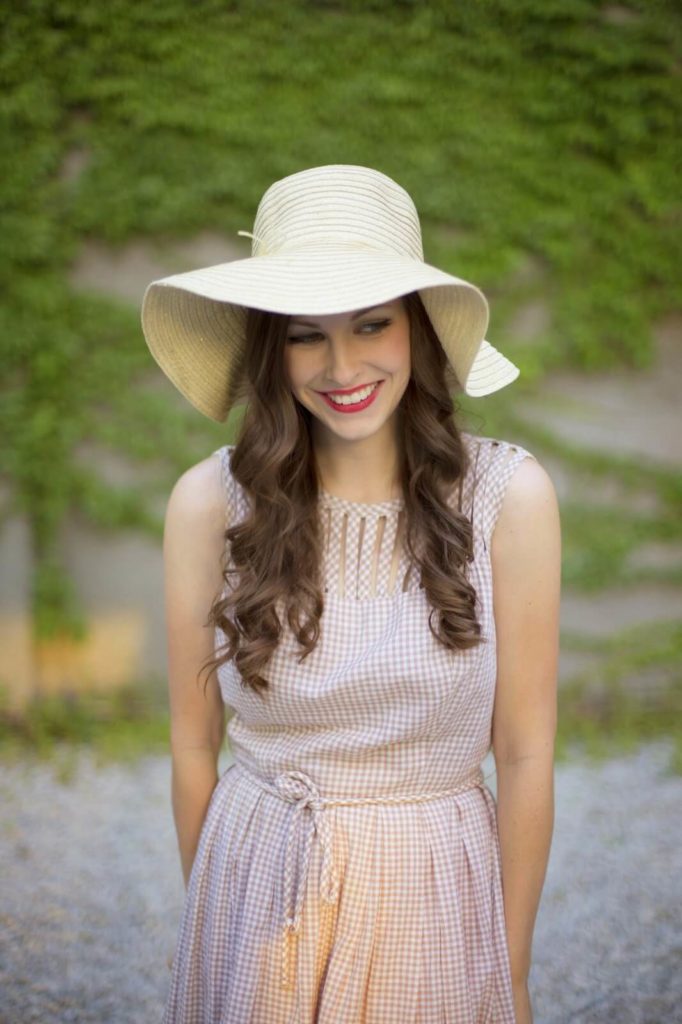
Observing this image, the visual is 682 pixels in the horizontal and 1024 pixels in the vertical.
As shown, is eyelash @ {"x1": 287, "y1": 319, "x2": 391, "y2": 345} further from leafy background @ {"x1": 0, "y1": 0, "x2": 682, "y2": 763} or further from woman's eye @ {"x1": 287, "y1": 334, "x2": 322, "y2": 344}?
leafy background @ {"x1": 0, "y1": 0, "x2": 682, "y2": 763}

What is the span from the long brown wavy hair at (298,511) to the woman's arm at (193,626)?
0.10ft

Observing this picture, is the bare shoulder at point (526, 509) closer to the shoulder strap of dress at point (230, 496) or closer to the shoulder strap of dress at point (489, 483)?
the shoulder strap of dress at point (489, 483)

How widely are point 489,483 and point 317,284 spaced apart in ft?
1.36

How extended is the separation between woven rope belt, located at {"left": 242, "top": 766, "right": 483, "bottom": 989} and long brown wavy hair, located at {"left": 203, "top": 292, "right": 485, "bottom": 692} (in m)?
0.16

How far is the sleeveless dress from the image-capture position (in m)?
1.61

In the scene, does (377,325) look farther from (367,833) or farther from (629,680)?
(629,680)

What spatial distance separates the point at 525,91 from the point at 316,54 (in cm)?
87

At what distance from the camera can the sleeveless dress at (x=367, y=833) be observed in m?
1.61

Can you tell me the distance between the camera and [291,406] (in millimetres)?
1776

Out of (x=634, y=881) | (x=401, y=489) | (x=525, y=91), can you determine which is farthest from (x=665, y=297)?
(x=401, y=489)

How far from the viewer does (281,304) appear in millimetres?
1531

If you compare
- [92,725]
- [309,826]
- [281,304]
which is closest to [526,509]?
[281,304]

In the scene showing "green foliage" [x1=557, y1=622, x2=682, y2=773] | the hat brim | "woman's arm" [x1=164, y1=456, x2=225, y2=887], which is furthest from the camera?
"green foliage" [x1=557, y1=622, x2=682, y2=773]

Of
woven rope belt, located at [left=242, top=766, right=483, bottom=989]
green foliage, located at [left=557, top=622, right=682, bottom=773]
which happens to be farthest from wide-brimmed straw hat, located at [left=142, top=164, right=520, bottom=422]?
green foliage, located at [left=557, top=622, right=682, bottom=773]
